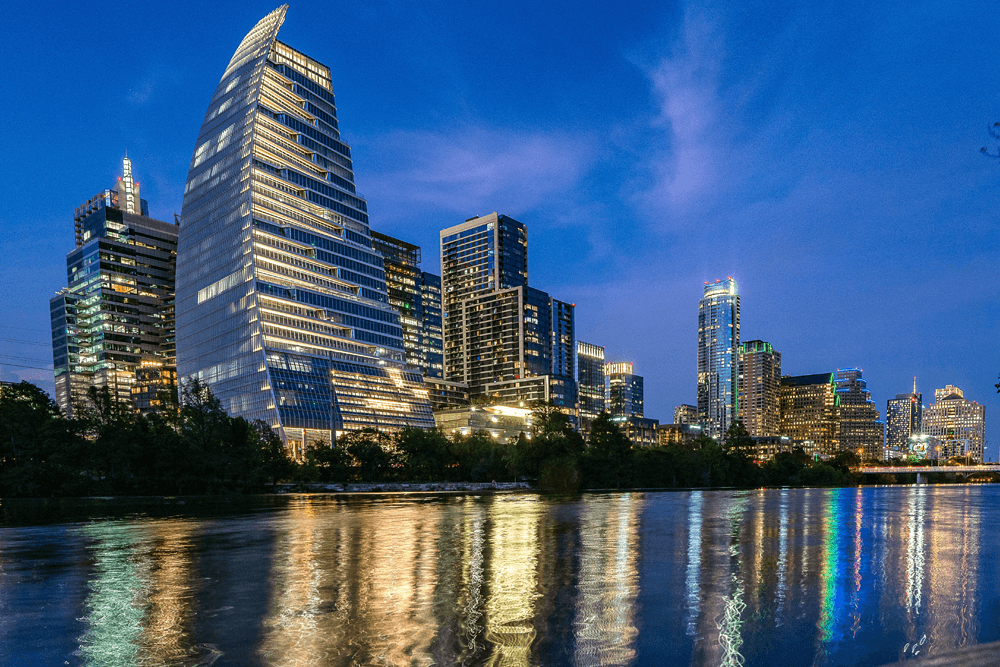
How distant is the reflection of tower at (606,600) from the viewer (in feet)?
50.8

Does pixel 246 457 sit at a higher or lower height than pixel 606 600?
lower

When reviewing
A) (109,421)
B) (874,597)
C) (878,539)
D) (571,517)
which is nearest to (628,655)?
(874,597)

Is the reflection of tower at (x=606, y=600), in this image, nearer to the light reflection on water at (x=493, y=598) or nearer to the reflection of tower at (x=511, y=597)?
the light reflection on water at (x=493, y=598)

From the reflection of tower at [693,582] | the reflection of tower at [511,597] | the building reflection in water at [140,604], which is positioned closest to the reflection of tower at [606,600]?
the reflection of tower at [511,597]

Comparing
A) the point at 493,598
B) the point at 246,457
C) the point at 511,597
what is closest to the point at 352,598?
the point at 493,598

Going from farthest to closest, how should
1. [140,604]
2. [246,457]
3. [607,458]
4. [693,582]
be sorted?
1. [607,458]
2. [246,457]
3. [693,582]
4. [140,604]

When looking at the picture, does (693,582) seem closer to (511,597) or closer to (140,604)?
(511,597)

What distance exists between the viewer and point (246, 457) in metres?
106

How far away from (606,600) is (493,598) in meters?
3.67

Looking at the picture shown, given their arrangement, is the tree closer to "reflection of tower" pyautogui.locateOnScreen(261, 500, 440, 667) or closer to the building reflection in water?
"reflection of tower" pyautogui.locateOnScreen(261, 500, 440, 667)

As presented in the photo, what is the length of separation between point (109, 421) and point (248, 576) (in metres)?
92.1

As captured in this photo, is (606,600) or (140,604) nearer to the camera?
(140,604)

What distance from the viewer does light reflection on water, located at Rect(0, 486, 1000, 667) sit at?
1573cm

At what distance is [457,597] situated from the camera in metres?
21.3
